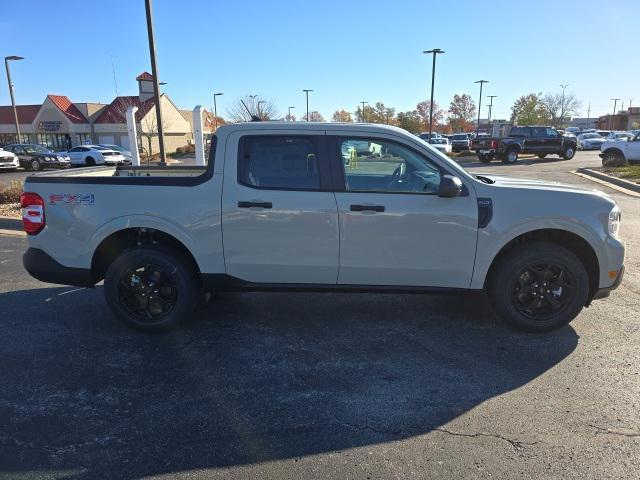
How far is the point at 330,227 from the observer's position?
4.09 meters

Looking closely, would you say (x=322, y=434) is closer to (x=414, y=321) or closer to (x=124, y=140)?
(x=414, y=321)

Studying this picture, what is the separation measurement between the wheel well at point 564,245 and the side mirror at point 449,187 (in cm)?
77

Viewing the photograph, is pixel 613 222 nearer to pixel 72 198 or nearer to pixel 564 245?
pixel 564 245

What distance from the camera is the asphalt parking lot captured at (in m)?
2.69

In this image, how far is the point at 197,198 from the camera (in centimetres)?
412

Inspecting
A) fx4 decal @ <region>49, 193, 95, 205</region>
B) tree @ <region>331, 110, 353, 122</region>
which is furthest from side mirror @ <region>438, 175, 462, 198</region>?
tree @ <region>331, 110, 353, 122</region>

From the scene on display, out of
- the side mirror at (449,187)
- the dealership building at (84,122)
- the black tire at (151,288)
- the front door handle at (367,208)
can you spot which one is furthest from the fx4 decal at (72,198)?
the dealership building at (84,122)

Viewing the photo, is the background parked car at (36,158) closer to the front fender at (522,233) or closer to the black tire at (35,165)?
the black tire at (35,165)

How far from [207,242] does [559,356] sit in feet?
10.2

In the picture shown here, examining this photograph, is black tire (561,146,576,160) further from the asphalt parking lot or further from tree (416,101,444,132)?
tree (416,101,444,132)

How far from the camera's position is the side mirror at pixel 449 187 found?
3.88 m

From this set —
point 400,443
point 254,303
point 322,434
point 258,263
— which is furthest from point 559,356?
point 254,303

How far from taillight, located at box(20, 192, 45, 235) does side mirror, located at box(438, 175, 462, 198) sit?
3487 millimetres

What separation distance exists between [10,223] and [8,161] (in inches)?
768
